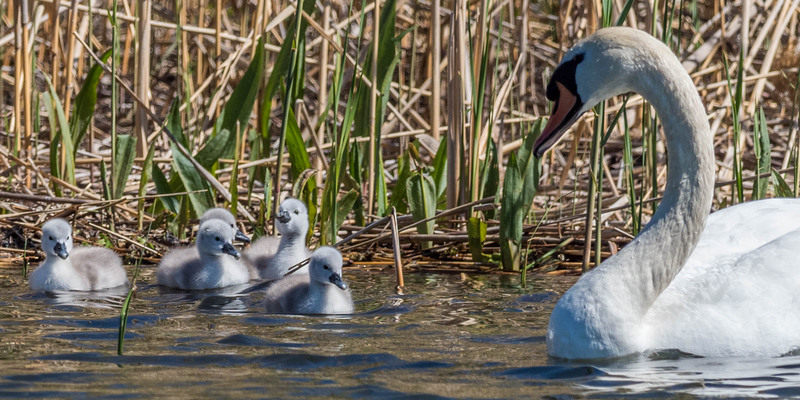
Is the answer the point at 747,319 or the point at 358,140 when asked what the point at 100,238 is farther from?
the point at 747,319

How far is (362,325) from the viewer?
4.27 metres

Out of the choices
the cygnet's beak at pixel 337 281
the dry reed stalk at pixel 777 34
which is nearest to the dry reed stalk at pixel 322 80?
the cygnet's beak at pixel 337 281

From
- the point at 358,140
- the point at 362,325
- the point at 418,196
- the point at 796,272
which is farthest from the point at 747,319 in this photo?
the point at 358,140

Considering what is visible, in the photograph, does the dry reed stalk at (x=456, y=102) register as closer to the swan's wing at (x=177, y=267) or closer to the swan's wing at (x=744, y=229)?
the swan's wing at (x=177, y=267)

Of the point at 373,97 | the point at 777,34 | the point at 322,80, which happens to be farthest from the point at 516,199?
the point at 777,34

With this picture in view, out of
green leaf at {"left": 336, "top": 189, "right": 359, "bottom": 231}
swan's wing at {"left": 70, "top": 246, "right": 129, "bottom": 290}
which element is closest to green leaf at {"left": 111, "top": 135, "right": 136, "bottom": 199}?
swan's wing at {"left": 70, "top": 246, "right": 129, "bottom": 290}

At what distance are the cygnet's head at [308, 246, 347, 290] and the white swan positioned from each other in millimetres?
1287

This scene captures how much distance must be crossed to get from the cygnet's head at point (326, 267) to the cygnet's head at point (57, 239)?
4.12ft

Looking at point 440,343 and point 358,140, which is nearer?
point 440,343

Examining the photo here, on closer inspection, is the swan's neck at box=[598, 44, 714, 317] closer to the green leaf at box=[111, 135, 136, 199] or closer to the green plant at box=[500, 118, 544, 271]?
the green plant at box=[500, 118, 544, 271]

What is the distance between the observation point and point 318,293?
4.70 meters

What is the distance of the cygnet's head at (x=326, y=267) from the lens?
464cm

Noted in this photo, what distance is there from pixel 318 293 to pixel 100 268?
122 centimetres

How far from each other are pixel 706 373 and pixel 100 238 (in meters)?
3.99
